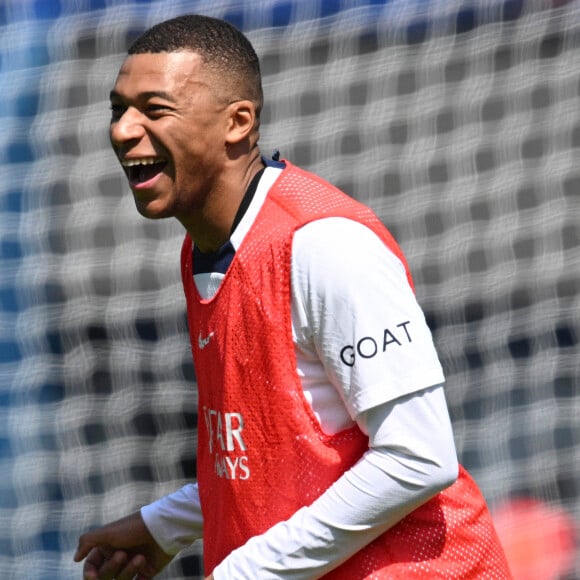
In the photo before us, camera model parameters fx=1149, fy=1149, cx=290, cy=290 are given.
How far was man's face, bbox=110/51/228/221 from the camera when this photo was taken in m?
1.72

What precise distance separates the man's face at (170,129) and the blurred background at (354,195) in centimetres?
229

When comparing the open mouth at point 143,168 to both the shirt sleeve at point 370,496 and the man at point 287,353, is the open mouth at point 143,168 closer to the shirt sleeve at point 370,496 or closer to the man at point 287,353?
the man at point 287,353

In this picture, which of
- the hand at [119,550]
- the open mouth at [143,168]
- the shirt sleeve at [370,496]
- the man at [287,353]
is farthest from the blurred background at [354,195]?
the shirt sleeve at [370,496]

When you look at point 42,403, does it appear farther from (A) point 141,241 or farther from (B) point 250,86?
(B) point 250,86

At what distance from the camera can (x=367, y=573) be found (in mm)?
1595

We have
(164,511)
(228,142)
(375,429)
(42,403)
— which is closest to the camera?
(375,429)

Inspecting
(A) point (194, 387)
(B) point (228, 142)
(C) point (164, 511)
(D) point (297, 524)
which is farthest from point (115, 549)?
(A) point (194, 387)

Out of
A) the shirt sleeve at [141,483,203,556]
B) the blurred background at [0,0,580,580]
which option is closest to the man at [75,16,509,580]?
the shirt sleeve at [141,483,203,556]

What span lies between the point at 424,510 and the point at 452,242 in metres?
2.54

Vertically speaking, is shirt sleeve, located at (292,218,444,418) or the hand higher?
shirt sleeve, located at (292,218,444,418)

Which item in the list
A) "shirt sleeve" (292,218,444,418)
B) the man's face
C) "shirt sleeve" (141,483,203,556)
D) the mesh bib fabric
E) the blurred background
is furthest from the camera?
the blurred background

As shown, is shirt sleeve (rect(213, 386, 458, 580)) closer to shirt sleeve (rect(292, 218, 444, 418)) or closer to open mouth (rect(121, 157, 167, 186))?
shirt sleeve (rect(292, 218, 444, 418))

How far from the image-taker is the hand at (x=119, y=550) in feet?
6.79

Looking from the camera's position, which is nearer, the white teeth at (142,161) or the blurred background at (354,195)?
the white teeth at (142,161)
